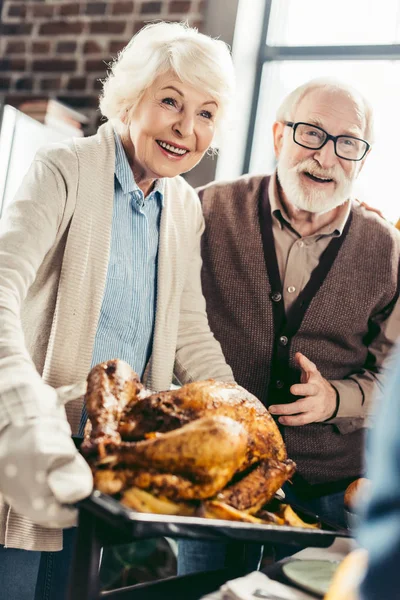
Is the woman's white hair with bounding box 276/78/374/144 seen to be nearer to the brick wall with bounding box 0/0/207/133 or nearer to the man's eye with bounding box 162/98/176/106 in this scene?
the man's eye with bounding box 162/98/176/106

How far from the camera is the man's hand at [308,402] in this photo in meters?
1.42

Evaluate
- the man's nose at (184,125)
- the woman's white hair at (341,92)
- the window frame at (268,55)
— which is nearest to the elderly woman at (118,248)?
the man's nose at (184,125)

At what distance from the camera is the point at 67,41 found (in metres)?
2.98

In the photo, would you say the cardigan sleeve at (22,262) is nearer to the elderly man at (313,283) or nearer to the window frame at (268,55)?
the elderly man at (313,283)

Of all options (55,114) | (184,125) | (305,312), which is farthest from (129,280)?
(55,114)

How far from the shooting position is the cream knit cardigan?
113 cm

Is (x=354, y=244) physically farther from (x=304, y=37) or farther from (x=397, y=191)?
(x=304, y=37)

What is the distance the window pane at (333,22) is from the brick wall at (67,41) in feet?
1.52

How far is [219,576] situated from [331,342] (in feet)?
2.79

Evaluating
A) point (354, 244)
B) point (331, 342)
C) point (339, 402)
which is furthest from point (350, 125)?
point (339, 402)

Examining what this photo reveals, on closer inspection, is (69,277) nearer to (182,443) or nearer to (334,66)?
(182,443)

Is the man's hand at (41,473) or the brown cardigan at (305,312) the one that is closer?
the man's hand at (41,473)

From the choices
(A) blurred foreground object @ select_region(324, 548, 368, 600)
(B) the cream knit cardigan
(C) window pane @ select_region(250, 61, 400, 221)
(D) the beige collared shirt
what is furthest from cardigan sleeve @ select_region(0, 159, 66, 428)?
(C) window pane @ select_region(250, 61, 400, 221)

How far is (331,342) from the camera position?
5.67 ft
